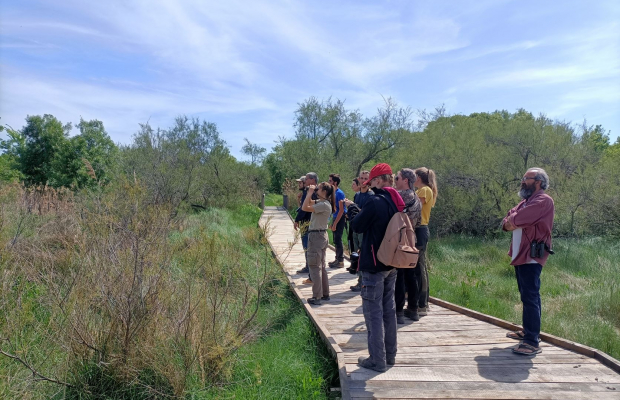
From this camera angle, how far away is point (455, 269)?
963 centimetres

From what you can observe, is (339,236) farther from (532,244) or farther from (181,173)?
(181,173)

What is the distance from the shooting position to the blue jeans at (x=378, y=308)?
3553 mm

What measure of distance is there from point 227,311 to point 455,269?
6970mm

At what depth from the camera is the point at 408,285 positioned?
4.91 meters

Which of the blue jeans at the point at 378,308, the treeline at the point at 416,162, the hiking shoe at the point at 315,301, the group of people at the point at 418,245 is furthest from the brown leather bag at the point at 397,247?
the treeline at the point at 416,162

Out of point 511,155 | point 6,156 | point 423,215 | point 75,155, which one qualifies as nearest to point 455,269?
point 423,215

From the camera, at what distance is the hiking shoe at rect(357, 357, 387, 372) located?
358 cm

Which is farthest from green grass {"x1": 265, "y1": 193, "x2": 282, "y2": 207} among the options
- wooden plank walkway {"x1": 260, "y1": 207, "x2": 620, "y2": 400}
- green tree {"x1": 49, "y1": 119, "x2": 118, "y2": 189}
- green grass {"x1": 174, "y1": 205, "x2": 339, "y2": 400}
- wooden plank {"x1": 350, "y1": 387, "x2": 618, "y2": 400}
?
wooden plank {"x1": 350, "y1": 387, "x2": 618, "y2": 400}

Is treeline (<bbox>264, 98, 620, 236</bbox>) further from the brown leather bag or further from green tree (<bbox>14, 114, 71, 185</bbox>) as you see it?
green tree (<bbox>14, 114, 71, 185</bbox>)

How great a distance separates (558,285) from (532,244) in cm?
502

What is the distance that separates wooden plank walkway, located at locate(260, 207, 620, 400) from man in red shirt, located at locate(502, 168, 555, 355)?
27cm

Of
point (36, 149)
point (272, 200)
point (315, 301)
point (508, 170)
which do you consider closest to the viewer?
point (315, 301)

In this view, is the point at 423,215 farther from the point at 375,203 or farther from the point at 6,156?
the point at 6,156

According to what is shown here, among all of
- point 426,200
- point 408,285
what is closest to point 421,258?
point 408,285
